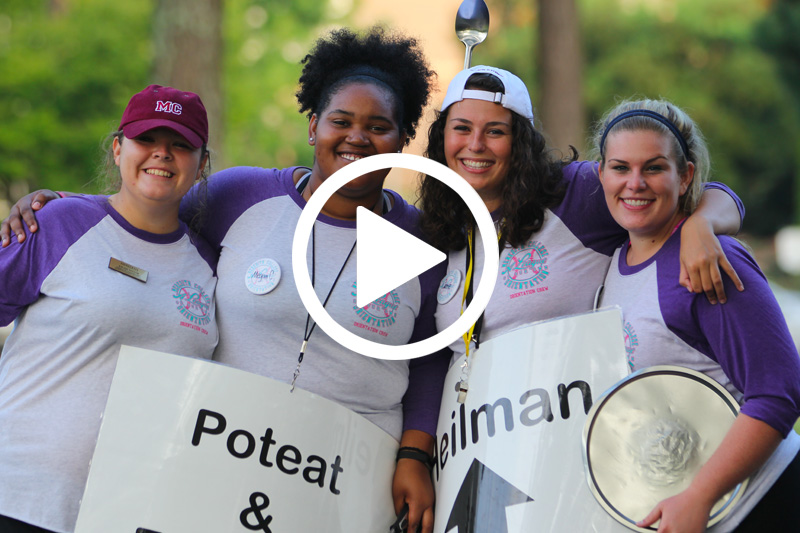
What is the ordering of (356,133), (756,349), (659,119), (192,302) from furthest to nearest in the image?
(356,133)
(192,302)
(659,119)
(756,349)

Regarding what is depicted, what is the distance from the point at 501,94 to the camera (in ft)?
11.3

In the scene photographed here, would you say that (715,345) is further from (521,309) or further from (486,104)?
(486,104)

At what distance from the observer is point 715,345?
2.72 meters

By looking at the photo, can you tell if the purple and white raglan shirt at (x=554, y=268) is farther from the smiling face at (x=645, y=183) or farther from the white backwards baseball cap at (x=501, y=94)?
the white backwards baseball cap at (x=501, y=94)

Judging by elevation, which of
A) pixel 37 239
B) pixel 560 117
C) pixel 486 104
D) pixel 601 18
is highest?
pixel 601 18

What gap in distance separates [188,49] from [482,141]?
219 inches

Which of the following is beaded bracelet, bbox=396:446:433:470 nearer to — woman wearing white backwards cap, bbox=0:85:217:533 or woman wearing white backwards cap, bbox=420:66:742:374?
woman wearing white backwards cap, bbox=420:66:742:374

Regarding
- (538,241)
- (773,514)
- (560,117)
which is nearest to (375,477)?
(538,241)

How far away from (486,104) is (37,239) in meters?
1.80

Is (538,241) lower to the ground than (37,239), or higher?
higher

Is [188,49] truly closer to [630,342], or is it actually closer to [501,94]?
[501,94]

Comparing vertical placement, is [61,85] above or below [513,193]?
above

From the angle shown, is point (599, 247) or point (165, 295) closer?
point (165, 295)

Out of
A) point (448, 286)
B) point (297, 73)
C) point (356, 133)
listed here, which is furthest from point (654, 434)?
point (297, 73)
